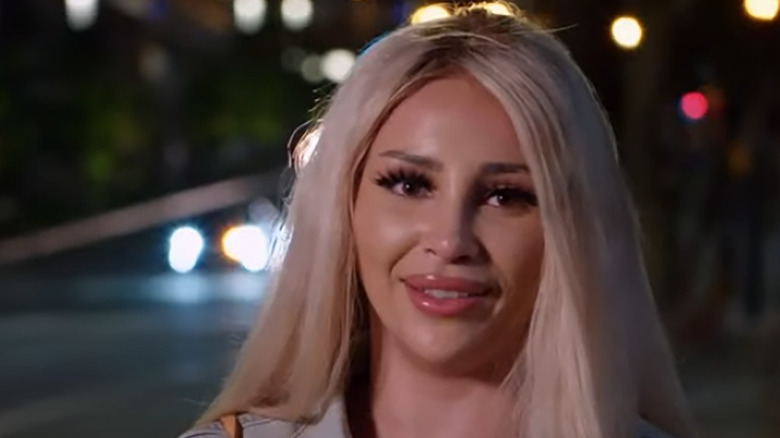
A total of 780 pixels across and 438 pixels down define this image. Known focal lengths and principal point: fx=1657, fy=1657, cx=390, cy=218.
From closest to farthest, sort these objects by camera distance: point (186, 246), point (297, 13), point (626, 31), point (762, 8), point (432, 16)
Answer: point (432, 16), point (626, 31), point (762, 8), point (297, 13), point (186, 246)

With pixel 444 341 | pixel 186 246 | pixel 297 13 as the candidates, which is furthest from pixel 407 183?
pixel 186 246

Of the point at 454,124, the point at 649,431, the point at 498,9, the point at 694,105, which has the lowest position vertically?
the point at 649,431

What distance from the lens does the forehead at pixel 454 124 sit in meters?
1.05

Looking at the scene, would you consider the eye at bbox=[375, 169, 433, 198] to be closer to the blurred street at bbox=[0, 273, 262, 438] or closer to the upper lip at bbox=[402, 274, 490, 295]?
the upper lip at bbox=[402, 274, 490, 295]

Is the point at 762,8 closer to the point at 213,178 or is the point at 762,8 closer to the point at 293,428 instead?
the point at 293,428

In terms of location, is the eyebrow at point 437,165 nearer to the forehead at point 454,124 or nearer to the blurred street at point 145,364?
the forehead at point 454,124

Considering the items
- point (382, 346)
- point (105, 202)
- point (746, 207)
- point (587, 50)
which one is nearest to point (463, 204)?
point (382, 346)

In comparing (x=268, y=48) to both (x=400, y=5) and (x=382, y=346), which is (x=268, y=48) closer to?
(x=400, y=5)

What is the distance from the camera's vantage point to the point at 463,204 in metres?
1.05

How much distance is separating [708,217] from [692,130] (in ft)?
1.64

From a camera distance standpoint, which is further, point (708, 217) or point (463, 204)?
point (708, 217)

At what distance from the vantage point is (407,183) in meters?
1.08

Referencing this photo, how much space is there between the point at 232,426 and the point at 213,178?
5096 millimetres

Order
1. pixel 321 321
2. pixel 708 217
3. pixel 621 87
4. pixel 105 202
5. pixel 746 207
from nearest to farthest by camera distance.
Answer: pixel 321 321 < pixel 621 87 < pixel 708 217 < pixel 746 207 < pixel 105 202
